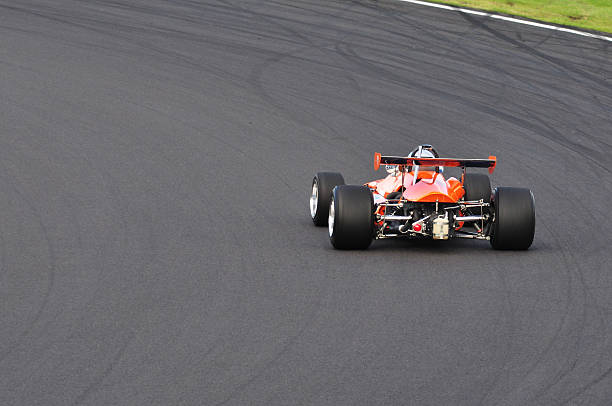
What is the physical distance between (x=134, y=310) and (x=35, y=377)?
5.63ft

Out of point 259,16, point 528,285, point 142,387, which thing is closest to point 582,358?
point 528,285

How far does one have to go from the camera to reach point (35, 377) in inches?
305

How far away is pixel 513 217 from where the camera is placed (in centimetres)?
1133

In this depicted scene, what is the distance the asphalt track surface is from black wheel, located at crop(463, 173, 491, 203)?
856 mm

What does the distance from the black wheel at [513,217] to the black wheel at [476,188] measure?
1.35 metres

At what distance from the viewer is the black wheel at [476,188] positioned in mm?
12883

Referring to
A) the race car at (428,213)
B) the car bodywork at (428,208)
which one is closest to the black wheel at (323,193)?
the race car at (428,213)

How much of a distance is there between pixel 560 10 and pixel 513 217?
1722cm

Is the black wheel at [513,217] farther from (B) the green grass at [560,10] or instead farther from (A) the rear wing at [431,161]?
(B) the green grass at [560,10]

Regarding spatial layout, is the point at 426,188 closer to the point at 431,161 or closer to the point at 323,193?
the point at 431,161

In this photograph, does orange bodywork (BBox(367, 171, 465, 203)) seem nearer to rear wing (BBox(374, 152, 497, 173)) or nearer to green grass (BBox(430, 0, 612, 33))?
rear wing (BBox(374, 152, 497, 173))

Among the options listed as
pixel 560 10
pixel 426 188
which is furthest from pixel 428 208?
pixel 560 10

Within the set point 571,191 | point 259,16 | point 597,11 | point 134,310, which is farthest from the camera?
point 597,11

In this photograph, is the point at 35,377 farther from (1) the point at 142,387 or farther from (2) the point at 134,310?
(2) the point at 134,310
